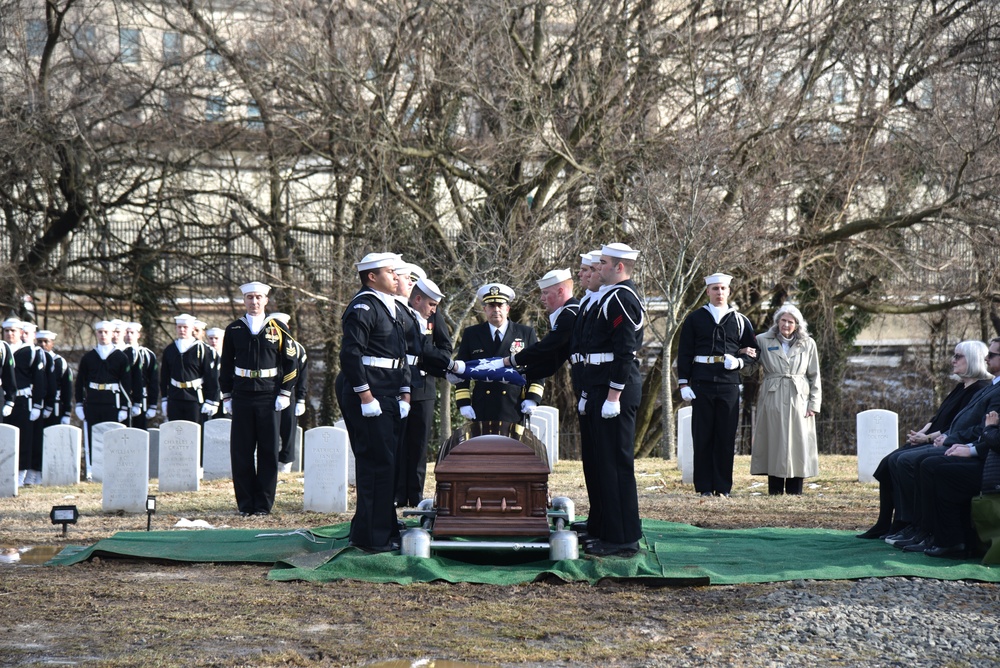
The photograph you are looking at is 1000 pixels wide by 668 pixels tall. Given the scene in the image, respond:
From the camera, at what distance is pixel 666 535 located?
29.1 feet

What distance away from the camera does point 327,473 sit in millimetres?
10641

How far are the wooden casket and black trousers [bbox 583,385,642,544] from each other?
429mm

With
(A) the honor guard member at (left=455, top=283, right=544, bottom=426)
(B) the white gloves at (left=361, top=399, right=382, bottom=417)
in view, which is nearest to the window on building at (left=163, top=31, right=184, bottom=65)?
(A) the honor guard member at (left=455, top=283, right=544, bottom=426)

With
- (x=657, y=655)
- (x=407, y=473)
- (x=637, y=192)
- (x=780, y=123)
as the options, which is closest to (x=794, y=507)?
(x=407, y=473)

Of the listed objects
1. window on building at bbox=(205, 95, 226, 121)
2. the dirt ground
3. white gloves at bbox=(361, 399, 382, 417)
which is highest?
window on building at bbox=(205, 95, 226, 121)

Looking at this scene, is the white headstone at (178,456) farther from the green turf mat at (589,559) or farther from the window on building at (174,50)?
the window on building at (174,50)

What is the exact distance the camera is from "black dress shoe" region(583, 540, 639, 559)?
7.69 metres

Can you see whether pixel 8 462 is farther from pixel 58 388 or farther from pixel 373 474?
pixel 373 474

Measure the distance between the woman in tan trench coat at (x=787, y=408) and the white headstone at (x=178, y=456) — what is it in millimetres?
5742

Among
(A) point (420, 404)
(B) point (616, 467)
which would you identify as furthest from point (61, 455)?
(B) point (616, 467)

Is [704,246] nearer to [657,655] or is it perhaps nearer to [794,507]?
[794,507]

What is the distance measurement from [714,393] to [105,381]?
8559 millimetres

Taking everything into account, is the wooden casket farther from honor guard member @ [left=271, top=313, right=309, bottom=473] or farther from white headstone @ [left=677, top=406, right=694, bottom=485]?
honor guard member @ [left=271, top=313, right=309, bottom=473]

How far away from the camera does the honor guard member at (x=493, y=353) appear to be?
10562mm
